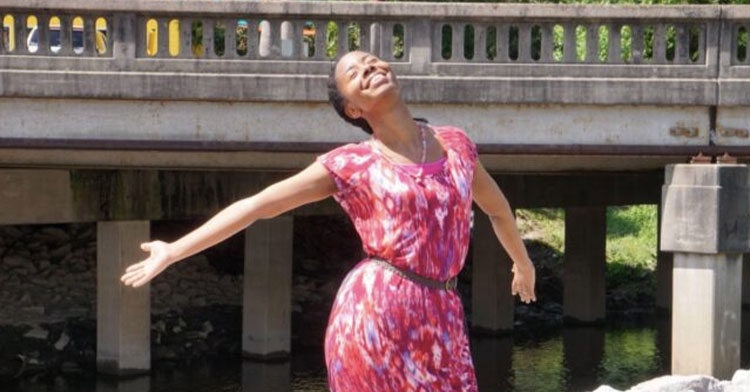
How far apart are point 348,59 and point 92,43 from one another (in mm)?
9870

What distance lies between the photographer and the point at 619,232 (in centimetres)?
3581

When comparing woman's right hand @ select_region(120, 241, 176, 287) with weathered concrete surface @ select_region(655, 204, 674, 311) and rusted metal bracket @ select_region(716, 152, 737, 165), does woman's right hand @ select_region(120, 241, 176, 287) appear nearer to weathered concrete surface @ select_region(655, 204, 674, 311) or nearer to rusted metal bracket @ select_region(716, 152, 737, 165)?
rusted metal bracket @ select_region(716, 152, 737, 165)

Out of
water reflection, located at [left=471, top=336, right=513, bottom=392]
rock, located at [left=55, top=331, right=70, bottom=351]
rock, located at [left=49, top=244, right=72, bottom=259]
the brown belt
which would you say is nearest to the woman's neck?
the brown belt

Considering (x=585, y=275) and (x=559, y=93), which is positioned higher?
(x=559, y=93)

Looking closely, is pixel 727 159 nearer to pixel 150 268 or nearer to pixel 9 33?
pixel 9 33

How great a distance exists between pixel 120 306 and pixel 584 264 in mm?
9878

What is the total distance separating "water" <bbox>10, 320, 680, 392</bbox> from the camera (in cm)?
2017

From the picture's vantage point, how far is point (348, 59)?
4.89 m

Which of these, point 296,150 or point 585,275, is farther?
point 585,275

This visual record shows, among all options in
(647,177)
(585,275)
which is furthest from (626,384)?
(585,275)

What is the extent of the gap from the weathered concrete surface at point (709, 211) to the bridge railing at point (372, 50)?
0.75 meters

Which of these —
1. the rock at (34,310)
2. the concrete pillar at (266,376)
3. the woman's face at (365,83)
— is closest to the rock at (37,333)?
the rock at (34,310)

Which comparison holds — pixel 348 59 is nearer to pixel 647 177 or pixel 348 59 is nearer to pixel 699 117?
pixel 699 117

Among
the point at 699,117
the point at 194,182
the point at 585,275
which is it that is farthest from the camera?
the point at 585,275
